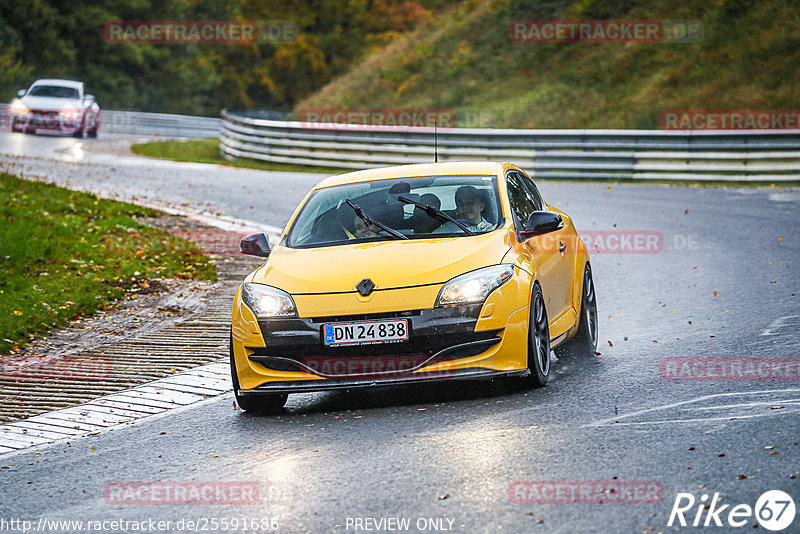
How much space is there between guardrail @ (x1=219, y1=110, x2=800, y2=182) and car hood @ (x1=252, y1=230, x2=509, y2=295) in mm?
15103

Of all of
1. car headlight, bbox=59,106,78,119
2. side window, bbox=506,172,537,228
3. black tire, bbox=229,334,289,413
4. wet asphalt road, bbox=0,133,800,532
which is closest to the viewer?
wet asphalt road, bbox=0,133,800,532

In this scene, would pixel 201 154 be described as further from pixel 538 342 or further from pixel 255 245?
pixel 538 342

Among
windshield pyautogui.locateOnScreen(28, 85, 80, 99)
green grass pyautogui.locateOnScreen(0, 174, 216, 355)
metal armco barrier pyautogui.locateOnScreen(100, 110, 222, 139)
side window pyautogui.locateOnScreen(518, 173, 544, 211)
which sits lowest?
metal armco barrier pyautogui.locateOnScreen(100, 110, 222, 139)

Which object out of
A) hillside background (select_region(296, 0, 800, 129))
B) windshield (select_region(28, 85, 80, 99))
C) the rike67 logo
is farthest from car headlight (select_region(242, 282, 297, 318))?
windshield (select_region(28, 85, 80, 99))

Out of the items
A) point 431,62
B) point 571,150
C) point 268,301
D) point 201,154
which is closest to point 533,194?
point 268,301

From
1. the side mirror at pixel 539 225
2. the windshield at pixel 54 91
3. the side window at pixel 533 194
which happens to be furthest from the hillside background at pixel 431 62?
the side mirror at pixel 539 225

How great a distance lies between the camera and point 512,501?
5.35 m

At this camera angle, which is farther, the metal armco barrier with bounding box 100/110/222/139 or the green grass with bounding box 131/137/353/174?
the metal armco barrier with bounding box 100/110/222/139

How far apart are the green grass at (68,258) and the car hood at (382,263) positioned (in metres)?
3.38

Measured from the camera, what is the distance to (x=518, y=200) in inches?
355

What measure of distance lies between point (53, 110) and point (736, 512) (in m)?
34.5

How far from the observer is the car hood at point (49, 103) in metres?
36.8

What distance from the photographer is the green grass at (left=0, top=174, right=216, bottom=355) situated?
1133 cm

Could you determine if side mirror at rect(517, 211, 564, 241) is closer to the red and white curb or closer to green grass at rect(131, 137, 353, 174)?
the red and white curb
